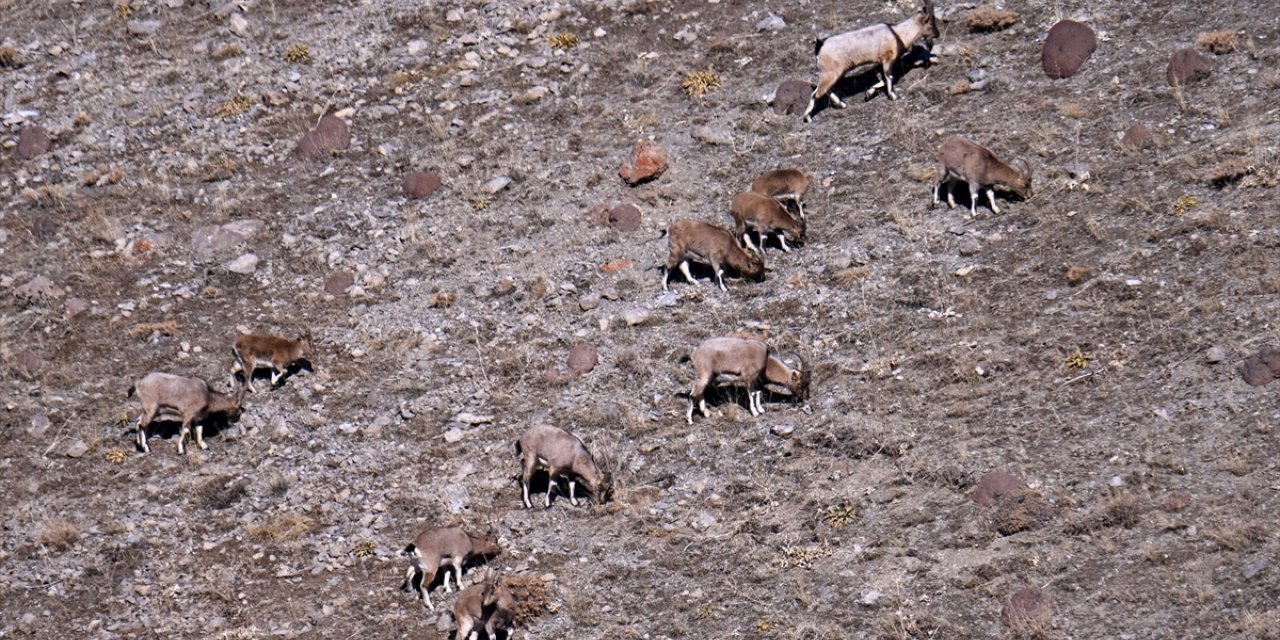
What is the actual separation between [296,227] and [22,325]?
13.9 feet

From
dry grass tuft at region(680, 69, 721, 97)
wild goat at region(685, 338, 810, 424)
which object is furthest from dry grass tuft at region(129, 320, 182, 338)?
dry grass tuft at region(680, 69, 721, 97)

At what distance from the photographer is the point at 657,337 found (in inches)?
728

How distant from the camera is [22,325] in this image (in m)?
21.0

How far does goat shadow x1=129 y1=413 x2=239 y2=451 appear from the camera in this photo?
60.5 ft

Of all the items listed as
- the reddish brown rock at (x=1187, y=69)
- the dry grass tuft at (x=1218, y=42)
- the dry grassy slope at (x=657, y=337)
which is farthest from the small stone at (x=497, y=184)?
the dry grass tuft at (x=1218, y=42)

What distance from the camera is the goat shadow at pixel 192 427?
18.5m

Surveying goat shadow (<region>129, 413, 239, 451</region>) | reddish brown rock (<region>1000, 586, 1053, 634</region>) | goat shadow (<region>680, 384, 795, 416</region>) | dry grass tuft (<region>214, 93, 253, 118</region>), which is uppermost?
reddish brown rock (<region>1000, 586, 1053, 634</region>)

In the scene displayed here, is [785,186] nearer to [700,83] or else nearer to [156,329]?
[700,83]

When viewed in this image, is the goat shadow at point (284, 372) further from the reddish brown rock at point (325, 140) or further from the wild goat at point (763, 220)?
the wild goat at point (763, 220)

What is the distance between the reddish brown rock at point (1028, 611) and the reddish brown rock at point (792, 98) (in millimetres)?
10335

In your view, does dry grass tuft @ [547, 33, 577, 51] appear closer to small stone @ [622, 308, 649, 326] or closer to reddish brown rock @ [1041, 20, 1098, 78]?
small stone @ [622, 308, 649, 326]

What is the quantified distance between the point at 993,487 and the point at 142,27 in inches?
Answer: 764

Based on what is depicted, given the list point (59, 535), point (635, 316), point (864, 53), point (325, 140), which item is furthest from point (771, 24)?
point (59, 535)

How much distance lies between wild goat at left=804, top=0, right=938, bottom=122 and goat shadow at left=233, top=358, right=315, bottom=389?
851cm
